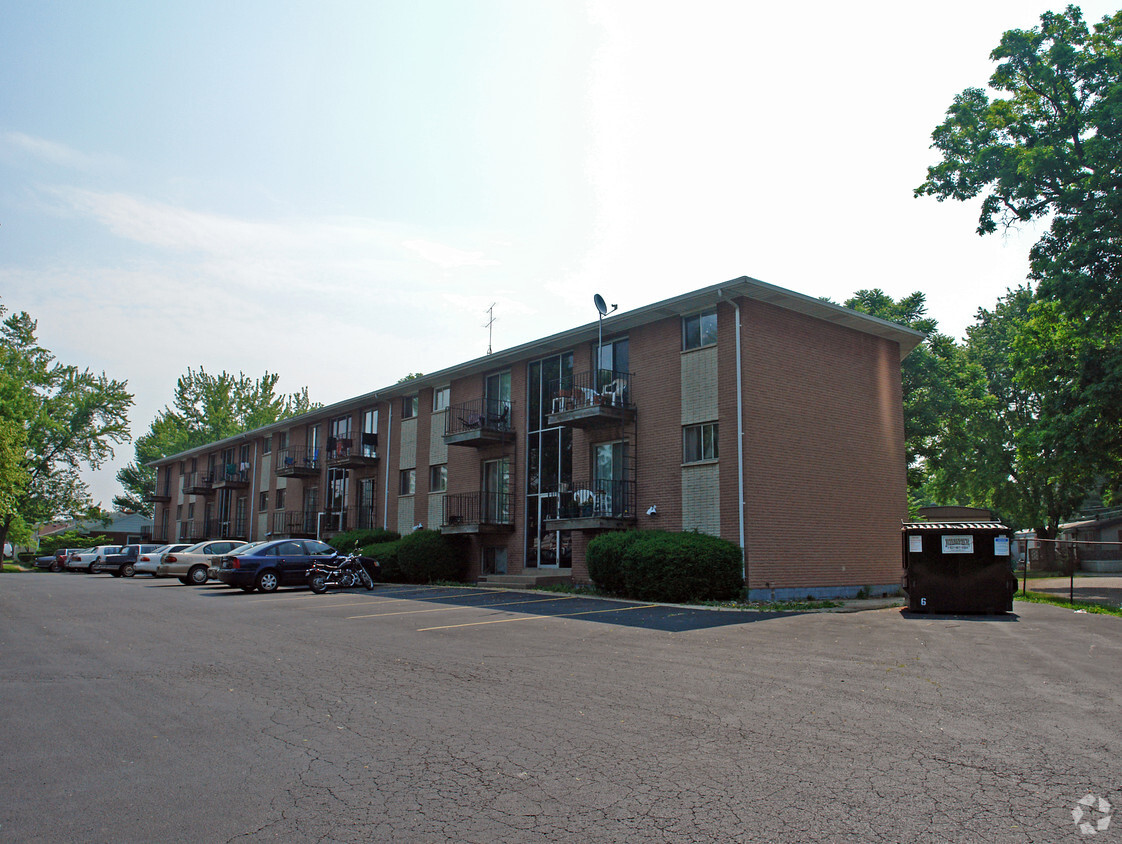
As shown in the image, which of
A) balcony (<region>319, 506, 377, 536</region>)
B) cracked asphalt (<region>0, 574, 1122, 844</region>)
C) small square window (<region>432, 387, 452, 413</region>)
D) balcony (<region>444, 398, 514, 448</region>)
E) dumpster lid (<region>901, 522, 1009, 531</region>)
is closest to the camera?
cracked asphalt (<region>0, 574, 1122, 844</region>)

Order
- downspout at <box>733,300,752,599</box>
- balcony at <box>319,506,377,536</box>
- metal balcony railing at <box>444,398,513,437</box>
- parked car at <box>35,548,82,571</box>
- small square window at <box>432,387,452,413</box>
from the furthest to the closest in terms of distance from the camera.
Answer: parked car at <box>35,548,82,571</box> < balcony at <box>319,506,377,536</box> < small square window at <box>432,387,452,413</box> < metal balcony railing at <box>444,398,513,437</box> < downspout at <box>733,300,752,599</box>

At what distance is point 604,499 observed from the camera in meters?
22.8

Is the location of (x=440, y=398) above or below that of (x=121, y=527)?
above

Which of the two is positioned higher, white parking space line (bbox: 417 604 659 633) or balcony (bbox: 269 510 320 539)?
balcony (bbox: 269 510 320 539)

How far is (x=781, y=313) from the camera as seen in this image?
21.7 metres

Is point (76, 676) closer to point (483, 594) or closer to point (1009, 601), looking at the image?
point (483, 594)

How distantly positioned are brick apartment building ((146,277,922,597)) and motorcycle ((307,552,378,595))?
409 cm

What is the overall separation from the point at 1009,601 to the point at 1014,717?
34.6ft

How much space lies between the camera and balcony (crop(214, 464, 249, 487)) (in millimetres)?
47625

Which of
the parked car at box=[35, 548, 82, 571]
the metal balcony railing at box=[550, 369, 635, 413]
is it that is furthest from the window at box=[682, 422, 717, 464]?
the parked car at box=[35, 548, 82, 571]

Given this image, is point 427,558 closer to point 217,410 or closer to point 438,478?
point 438,478

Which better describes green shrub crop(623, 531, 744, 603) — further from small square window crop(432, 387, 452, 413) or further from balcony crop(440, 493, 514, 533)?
small square window crop(432, 387, 452, 413)

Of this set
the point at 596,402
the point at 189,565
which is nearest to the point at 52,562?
the point at 189,565

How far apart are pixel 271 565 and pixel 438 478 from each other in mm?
8777
